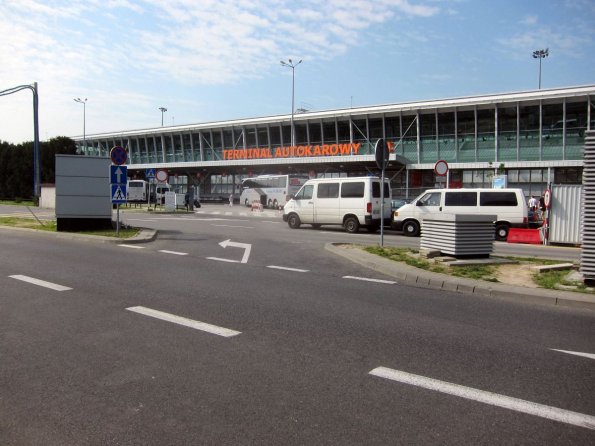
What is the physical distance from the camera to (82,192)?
17.1m

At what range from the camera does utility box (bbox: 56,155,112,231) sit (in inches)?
664

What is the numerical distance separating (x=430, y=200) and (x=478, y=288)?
1251cm

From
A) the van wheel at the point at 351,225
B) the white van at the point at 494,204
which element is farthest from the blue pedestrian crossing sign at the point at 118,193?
the white van at the point at 494,204

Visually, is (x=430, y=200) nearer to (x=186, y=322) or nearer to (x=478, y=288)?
(x=478, y=288)

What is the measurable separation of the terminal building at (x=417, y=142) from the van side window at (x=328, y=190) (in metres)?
13.3

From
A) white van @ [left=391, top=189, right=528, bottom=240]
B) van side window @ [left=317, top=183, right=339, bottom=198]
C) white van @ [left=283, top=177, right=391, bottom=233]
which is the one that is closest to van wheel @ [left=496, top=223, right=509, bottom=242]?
white van @ [left=391, top=189, right=528, bottom=240]

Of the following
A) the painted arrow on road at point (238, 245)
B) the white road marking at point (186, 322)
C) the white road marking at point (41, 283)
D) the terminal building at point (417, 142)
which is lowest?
the white road marking at point (186, 322)

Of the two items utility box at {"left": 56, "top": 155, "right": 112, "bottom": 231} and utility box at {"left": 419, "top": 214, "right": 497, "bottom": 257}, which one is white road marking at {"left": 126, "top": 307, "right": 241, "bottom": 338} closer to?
utility box at {"left": 419, "top": 214, "right": 497, "bottom": 257}

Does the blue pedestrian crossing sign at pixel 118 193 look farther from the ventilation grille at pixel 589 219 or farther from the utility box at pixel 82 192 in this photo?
the ventilation grille at pixel 589 219

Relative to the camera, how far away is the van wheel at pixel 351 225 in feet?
67.0

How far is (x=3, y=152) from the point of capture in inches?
2327

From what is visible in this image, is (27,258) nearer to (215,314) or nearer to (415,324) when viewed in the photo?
Answer: (215,314)

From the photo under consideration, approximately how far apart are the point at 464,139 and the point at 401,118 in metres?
5.96

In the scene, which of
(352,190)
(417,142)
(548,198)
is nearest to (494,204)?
(548,198)
